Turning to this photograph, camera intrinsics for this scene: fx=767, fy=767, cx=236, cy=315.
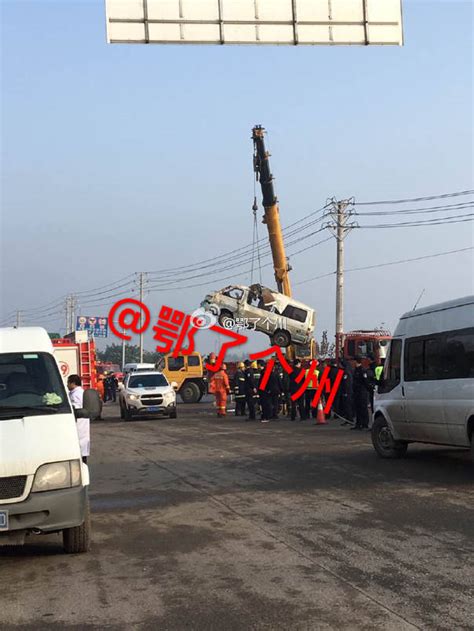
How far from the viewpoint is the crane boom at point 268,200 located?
34375mm

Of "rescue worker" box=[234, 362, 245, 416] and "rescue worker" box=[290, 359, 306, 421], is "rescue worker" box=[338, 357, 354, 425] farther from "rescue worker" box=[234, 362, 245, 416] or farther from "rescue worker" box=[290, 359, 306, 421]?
"rescue worker" box=[234, 362, 245, 416]

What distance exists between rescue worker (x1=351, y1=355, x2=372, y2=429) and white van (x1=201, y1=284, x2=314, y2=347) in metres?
13.6

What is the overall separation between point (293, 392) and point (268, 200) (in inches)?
469

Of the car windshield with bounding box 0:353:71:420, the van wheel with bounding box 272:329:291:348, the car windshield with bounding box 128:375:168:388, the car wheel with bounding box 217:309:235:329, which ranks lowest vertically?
the car windshield with bounding box 128:375:168:388

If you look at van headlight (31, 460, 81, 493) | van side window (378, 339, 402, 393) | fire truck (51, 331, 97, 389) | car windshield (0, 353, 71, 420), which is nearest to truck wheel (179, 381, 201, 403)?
fire truck (51, 331, 97, 389)

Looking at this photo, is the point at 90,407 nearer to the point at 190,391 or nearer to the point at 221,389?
the point at 221,389

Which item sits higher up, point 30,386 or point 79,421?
point 30,386

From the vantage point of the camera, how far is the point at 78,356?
2745 cm

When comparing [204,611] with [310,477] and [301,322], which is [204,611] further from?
[301,322]

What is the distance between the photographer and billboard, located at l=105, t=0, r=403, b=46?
10000mm

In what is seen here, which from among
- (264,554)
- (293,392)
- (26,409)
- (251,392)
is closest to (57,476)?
(26,409)

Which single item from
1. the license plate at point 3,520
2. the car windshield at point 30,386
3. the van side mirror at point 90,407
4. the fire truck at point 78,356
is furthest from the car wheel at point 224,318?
the license plate at point 3,520

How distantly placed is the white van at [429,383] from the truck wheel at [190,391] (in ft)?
85.4

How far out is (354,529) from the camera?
7832mm
